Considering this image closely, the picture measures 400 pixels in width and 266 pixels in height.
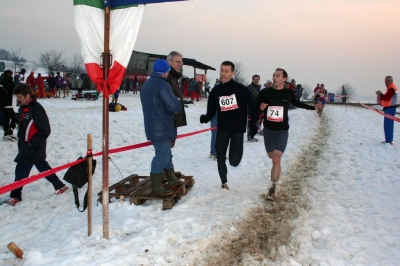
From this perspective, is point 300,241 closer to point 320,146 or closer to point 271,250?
point 271,250

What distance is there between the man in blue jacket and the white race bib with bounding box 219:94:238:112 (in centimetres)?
106

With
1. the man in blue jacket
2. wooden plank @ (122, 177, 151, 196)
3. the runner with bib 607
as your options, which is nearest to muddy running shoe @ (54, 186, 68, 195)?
wooden plank @ (122, 177, 151, 196)

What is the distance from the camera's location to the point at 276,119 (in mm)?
5387

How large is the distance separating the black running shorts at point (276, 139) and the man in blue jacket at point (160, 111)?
1654 mm

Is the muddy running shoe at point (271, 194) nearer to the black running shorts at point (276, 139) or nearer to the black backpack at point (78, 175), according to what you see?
the black running shorts at point (276, 139)

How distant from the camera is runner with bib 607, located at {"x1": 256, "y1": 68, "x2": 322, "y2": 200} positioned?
17.7 feet

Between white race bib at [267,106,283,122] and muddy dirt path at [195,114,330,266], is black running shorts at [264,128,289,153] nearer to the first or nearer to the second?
white race bib at [267,106,283,122]

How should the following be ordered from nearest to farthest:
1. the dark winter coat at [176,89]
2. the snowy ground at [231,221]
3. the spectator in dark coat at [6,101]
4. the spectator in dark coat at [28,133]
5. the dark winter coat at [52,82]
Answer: the snowy ground at [231,221] < the dark winter coat at [176,89] < the spectator in dark coat at [28,133] < the spectator in dark coat at [6,101] < the dark winter coat at [52,82]

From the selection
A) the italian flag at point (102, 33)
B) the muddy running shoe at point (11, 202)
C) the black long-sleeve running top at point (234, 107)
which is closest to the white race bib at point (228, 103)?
the black long-sleeve running top at point (234, 107)

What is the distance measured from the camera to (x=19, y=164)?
5363mm

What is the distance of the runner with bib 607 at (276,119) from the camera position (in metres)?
5.39

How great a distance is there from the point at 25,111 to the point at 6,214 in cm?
163

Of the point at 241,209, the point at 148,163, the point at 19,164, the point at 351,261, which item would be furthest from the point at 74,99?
the point at 351,261

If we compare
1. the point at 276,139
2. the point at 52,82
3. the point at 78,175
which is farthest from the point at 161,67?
the point at 52,82
